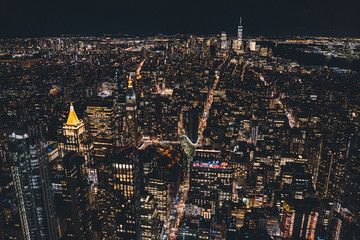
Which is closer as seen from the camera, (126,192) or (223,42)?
(126,192)

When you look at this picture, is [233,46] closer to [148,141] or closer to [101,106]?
[148,141]

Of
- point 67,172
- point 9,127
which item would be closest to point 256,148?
point 67,172

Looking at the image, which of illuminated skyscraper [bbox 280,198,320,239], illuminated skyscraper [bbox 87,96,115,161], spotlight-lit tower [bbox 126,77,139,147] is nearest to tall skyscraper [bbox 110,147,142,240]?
illuminated skyscraper [bbox 280,198,320,239]

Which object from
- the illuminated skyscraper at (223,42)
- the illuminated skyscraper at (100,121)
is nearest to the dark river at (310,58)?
the illuminated skyscraper at (223,42)

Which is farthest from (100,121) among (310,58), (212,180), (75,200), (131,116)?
(310,58)

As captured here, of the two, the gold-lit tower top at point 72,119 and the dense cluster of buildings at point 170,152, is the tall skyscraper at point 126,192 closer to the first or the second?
the dense cluster of buildings at point 170,152

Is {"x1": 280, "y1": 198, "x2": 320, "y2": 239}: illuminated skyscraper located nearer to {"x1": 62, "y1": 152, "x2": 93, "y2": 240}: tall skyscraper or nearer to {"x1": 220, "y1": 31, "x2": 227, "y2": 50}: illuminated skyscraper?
{"x1": 62, "y1": 152, "x2": 93, "y2": 240}: tall skyscraper

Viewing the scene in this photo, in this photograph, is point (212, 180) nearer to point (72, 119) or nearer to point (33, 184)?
point (33, 184)
